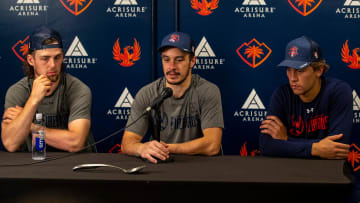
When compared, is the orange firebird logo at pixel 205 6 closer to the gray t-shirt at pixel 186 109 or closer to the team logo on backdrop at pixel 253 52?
the team logo on backdrop at pixel 253 52

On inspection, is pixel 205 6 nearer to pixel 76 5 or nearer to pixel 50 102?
pixel 76 5

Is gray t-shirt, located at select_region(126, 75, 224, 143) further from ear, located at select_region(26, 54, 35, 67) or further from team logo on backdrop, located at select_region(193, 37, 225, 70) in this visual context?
ear, located at select_region(26, 54, 35, 67)

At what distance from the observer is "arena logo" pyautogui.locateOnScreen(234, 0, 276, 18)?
10.2ft

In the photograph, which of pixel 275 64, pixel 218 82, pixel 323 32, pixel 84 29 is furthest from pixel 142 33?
pixel 323 32

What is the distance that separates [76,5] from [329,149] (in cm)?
211

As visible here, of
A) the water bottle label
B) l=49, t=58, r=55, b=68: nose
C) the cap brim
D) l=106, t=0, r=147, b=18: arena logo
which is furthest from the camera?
l=106, t=0, r=147, b=18: arena logo

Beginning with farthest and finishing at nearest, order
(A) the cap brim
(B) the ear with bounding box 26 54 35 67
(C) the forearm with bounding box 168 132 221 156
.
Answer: (B) the ear with bounding box 26 54 35 67, (A) the cap brim, (C) the forearm with bounding box 168 132 221 156

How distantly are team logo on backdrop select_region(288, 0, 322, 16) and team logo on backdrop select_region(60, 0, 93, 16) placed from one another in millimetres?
1527

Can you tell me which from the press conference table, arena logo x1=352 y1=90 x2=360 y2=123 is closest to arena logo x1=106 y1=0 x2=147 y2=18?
arena logo x1=352 y1=90 x2=360 y2=123

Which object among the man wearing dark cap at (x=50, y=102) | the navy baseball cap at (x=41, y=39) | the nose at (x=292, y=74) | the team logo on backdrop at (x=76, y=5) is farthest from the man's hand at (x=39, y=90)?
the nose at (x=292, y=74)

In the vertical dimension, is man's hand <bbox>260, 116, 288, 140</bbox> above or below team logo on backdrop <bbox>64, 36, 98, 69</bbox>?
below

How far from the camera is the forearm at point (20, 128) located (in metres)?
2.34

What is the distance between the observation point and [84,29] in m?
3.21

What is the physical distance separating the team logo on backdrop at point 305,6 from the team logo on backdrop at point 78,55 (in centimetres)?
154
